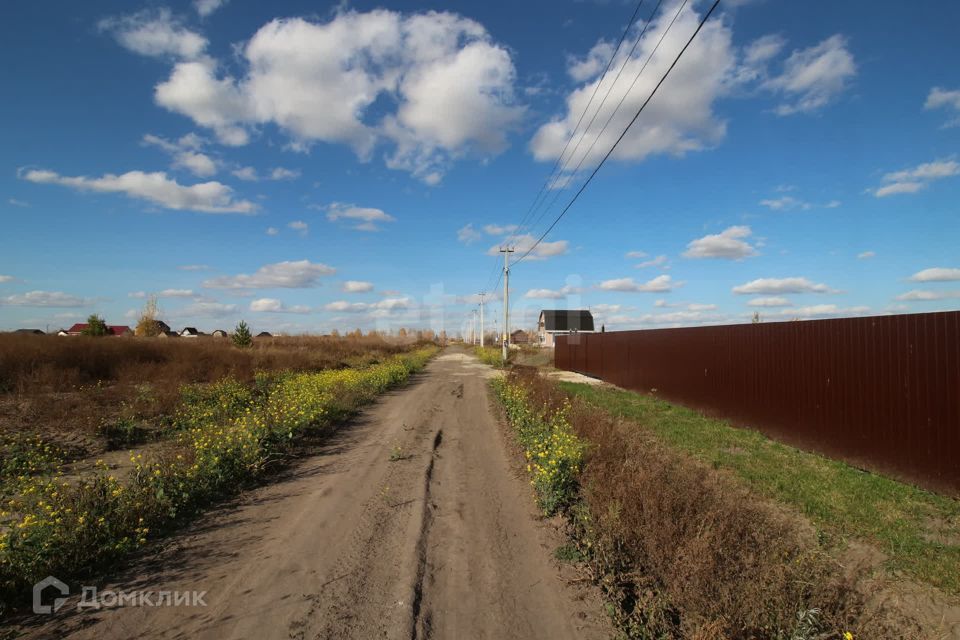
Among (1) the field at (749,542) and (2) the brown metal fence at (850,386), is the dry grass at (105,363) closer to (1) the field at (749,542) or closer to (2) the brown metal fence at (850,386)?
(1) the field at (749,542)

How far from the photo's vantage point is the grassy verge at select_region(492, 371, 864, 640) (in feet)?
9.34

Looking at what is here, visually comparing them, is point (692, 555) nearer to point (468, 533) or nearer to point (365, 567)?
point (468, 533)

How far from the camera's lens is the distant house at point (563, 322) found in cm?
6419

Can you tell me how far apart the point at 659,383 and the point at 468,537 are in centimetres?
1246


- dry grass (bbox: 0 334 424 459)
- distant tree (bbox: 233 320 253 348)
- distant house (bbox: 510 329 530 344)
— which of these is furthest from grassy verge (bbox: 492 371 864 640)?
distant house (bbox: 510 329 530 344)

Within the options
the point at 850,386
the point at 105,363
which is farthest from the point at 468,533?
the point at 105,363

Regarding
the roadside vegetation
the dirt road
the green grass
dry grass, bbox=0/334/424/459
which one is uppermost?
dry grass, bbox=0/334/424/459

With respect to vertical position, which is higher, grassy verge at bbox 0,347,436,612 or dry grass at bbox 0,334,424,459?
dry grass at bbox 0,334,424,459

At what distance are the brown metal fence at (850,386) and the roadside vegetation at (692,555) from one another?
2.44 m

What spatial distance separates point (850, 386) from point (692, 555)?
19.9 ft

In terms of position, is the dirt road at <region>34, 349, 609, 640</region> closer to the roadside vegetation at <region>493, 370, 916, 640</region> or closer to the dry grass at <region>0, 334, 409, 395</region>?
the roadside vegetation at <region>493, 370, 916, 640</region>

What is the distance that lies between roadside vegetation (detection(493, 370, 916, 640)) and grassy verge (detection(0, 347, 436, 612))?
12.9 ft

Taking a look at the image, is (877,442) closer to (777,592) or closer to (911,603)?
(911,603)

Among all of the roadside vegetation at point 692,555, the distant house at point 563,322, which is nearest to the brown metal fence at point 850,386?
the roadside vegetation at point 692,555
